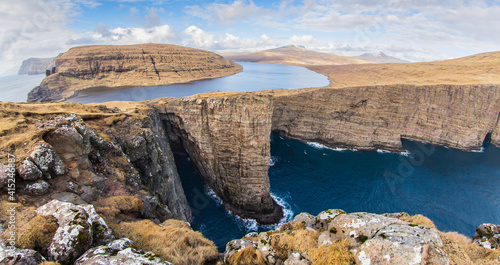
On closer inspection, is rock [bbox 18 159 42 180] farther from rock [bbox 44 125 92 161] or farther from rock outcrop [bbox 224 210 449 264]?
rock outcrop [bbox 224 210 449 264]

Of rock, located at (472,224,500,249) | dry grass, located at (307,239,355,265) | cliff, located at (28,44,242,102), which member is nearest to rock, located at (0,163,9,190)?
dry grass, located at (307,239,355,265)

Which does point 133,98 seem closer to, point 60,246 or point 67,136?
point 67,136

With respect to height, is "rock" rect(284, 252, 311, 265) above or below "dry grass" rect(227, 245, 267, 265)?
above

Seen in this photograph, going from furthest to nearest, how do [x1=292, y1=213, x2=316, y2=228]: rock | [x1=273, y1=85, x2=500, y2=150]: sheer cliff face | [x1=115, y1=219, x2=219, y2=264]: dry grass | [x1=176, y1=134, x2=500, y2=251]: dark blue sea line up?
Result: [x1=273, y1=85, x2=500, y2=150]: sheer cliff face → [x1=176, y1=134, x2=500, y2=251]: dark blue sea → [x1=292, y1=213, x2=316, y2=228]: rock → [x1=115, y1=219, x2=219, y2=264]: dry grass

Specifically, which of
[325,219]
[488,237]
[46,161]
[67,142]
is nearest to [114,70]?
[67,142]

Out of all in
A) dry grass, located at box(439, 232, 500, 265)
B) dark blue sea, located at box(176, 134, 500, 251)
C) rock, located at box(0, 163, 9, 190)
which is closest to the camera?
dry grass, located at box(439, 232, 500, 265)

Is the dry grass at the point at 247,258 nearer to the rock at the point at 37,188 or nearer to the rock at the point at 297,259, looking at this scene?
the rock at the point at 297,259
